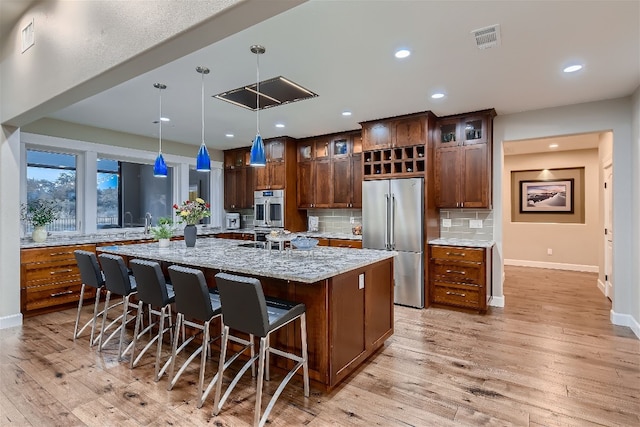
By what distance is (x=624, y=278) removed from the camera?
3.87m

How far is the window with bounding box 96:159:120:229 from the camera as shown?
554 cm

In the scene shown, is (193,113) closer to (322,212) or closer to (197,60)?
(197,60)

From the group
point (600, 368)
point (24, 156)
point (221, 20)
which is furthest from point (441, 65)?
point (24, 156)

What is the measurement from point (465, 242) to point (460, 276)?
0.50 meters

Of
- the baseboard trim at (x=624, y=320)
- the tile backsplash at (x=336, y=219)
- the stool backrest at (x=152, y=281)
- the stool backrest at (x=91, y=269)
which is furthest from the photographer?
the tile backsplash at (x=336, y=219)

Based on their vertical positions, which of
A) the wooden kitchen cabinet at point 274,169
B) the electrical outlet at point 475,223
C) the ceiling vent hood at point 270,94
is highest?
the ceiling vent hood at point 270,94

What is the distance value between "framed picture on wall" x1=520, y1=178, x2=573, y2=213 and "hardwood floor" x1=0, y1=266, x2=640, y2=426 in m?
4.26

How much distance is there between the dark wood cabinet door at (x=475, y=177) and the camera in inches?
175

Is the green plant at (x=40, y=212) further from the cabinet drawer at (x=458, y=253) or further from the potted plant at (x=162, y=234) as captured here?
the cabinet drawer at (x=458, y=253)

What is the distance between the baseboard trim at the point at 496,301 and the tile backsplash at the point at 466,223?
830 millimetres

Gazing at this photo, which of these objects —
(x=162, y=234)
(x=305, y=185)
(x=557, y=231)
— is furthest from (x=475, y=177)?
(x=557, y=231)

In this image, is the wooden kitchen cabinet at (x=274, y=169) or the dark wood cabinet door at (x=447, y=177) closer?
the dark wood cabinet door at (x=447, y=177)

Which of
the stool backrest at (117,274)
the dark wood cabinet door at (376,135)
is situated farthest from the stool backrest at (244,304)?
the dark wood cabinet door at (376,135)

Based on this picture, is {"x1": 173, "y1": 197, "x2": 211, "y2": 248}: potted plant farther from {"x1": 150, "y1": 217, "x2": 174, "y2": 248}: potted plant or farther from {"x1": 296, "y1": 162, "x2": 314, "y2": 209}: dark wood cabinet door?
{"x1": 296, "y1": 162, "x2": 314, "y2": 209}: dark wood cabinet door
